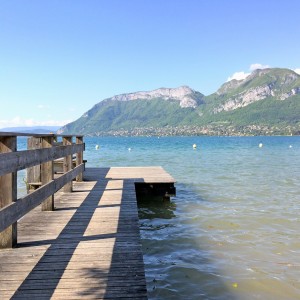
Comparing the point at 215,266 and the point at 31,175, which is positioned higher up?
the point at 31,175

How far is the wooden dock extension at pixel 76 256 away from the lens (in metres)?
3.78

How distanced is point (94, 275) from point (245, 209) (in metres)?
8.85

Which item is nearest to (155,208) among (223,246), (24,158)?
(223,246)

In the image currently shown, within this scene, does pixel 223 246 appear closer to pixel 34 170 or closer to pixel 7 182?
pixel 7 182

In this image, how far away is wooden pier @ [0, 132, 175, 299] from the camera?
12.4 ft

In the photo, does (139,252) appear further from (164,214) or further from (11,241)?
(164,214)

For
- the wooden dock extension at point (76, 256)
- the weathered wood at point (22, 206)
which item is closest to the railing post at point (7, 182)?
the weathered wood at point (22, 206)

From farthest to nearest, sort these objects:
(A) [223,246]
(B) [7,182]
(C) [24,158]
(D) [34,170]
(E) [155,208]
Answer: (E) [155,208], (D) [34,170], (A) [223,246], (C) [24,158], (B) [7,182]

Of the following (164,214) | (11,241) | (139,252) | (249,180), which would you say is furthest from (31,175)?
(249,180)

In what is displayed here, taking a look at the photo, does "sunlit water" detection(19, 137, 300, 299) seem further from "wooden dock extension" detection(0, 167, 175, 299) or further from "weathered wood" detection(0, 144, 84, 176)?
"weathered wood" detection(0, 144, 84, 176)

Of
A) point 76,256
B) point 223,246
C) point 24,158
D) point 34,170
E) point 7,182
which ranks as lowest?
point 223,246

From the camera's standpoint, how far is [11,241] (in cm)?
511

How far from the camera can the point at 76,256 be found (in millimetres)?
4848

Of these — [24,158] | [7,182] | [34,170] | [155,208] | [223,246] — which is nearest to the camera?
[7,182]
